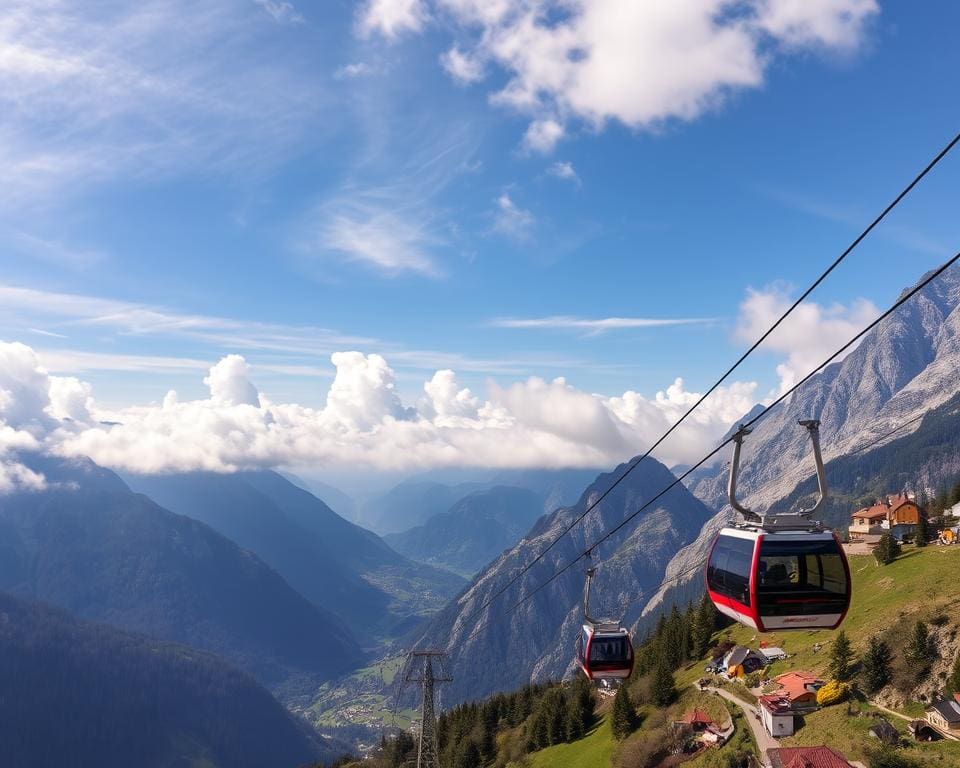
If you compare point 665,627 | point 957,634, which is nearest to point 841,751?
point 957,634

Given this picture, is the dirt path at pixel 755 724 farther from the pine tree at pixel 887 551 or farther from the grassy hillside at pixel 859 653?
the pine tree at pixel 887 551

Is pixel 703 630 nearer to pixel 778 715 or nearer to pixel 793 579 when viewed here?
pixel 778 715

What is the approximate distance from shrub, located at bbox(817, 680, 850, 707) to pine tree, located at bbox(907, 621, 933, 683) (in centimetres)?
778

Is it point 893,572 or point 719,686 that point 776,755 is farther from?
point 893,572

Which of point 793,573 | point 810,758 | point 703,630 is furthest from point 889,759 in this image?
point 703,630

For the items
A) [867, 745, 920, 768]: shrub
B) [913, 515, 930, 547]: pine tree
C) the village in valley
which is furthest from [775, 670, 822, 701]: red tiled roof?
[913, 515, 930, 547]: pine tree

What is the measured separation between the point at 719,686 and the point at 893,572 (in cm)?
3287

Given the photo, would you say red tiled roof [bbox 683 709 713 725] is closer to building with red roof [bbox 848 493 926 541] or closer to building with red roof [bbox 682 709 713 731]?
building with red roof [bbox 682 709 713 731]

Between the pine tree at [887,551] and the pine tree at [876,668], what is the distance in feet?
130

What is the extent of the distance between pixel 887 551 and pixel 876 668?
1674 inches

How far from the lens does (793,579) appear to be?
25.4 m

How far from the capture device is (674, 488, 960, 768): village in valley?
62.8 meters

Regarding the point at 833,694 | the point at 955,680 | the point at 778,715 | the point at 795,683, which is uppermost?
the point at 955,680

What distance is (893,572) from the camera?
335 ft
